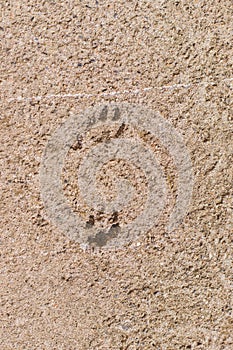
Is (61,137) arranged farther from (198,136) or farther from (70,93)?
(198,136)

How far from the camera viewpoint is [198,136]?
2.01 m

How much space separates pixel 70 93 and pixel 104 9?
35cm

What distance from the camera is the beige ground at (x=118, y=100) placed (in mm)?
1967

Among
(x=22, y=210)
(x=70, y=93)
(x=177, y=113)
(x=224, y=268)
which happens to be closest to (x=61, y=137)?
(x=70, y=93)

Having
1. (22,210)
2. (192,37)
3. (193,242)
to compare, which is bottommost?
(193,242)

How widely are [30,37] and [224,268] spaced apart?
1199 mm

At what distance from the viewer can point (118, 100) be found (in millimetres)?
1980

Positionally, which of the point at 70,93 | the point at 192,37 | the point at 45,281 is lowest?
the point at 45,281

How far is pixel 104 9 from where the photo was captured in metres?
1.96

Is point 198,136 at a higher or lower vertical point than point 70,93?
lower

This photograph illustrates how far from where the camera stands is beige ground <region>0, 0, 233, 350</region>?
1.97 m

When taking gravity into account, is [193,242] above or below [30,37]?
below

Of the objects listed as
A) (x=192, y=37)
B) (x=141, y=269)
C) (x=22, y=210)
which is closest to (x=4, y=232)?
(x=22, y=210)

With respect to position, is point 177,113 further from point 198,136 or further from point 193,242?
point 193,242
